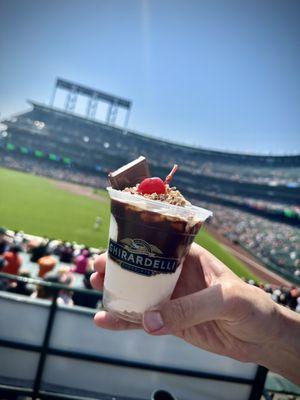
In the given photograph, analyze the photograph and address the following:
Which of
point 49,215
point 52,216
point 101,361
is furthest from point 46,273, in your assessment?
point 49,215

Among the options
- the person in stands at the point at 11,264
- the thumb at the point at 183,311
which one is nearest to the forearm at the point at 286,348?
the thumb at the point at 183,311

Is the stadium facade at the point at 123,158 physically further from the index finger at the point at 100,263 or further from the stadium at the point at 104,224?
the index finger at the point at 100,263

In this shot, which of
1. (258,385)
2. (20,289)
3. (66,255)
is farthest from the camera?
(66,255)

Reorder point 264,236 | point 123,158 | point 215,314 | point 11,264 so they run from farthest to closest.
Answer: point 123,158
point 264,236
point 11,264
point 215,314

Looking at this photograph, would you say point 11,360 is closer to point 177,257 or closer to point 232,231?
point 177,257

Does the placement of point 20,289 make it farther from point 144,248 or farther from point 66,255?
point 66,255

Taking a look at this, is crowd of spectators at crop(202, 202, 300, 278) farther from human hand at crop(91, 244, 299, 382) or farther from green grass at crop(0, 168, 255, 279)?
human hand at crop(91, 244, 299, 382)
